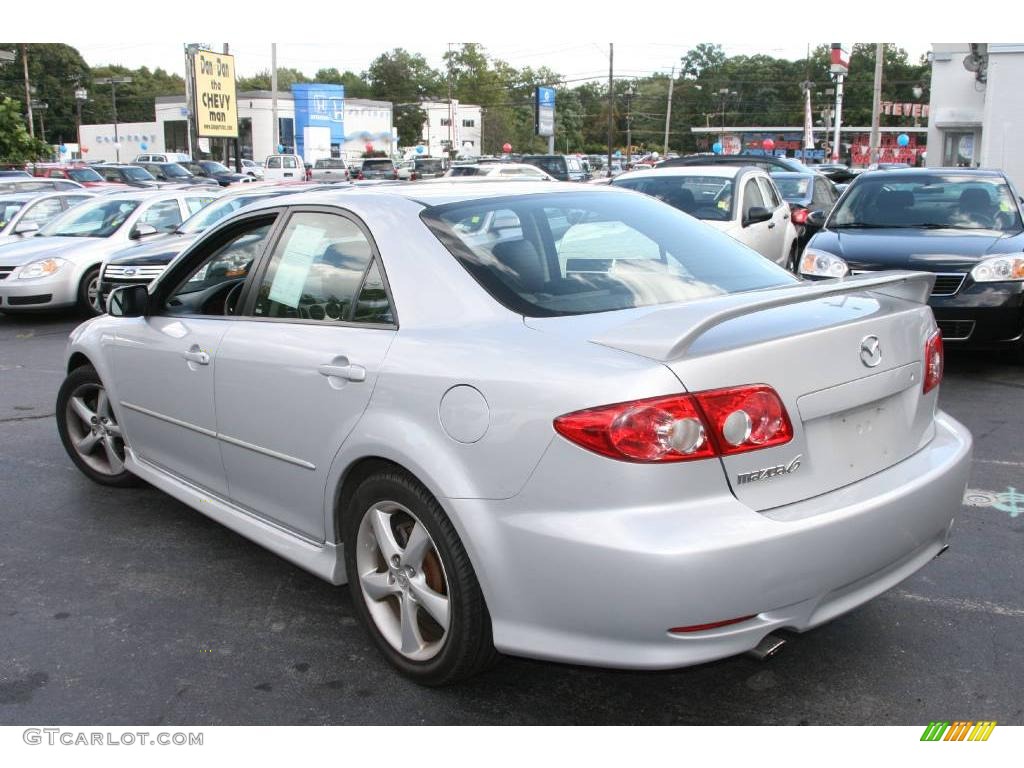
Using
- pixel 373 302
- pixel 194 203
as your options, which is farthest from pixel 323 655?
pixel 194 203

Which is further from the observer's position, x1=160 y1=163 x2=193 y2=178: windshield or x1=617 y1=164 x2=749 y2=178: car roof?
x1=160 y1=163 x2=193 y2=178: windshield

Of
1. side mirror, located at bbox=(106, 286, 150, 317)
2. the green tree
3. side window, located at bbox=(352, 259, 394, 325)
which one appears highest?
the green tree

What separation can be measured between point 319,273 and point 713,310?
1525mm

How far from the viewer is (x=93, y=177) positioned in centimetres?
3300

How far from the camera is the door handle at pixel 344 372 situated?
314 cm

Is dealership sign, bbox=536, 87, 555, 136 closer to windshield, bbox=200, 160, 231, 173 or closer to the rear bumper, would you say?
windshield, bbox=200, 160, 231, 173

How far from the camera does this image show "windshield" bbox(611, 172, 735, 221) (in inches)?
416

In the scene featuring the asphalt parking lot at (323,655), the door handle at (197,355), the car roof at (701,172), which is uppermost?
the car roof at (701,172)

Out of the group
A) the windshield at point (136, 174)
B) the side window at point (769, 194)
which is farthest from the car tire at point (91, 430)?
the windshield at point (136, 174)

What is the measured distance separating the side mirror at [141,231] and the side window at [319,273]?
9684mm

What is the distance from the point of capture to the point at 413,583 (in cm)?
307
